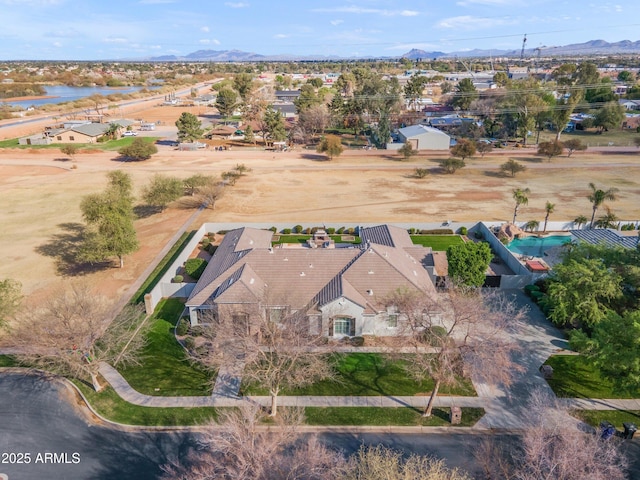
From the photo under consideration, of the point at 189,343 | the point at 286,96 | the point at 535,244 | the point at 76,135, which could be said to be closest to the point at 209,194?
the point at 189,343

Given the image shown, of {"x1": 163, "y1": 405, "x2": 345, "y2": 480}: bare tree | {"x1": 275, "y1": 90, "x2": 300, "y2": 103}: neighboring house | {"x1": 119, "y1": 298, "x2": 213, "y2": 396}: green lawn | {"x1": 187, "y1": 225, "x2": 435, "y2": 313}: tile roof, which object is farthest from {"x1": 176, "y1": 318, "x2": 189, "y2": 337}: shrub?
{"x1": 275, "y1": 90, "x2": 300, "y2": 103}: neighboring house

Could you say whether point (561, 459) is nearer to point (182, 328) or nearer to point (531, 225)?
point (182, 328)

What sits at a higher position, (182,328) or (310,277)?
(310,277)

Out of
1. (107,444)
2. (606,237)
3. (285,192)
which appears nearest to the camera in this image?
(107,444)

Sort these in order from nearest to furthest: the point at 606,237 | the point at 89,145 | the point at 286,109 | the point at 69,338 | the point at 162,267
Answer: the point at 69,338 < the point at 606,237 < the point at 162,267 < the point at 89,145 < the point at 286,109

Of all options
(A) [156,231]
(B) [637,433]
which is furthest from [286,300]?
(A) [156,231]

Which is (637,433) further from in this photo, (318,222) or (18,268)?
(18,268)

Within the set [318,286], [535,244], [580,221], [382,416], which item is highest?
[318,286]
